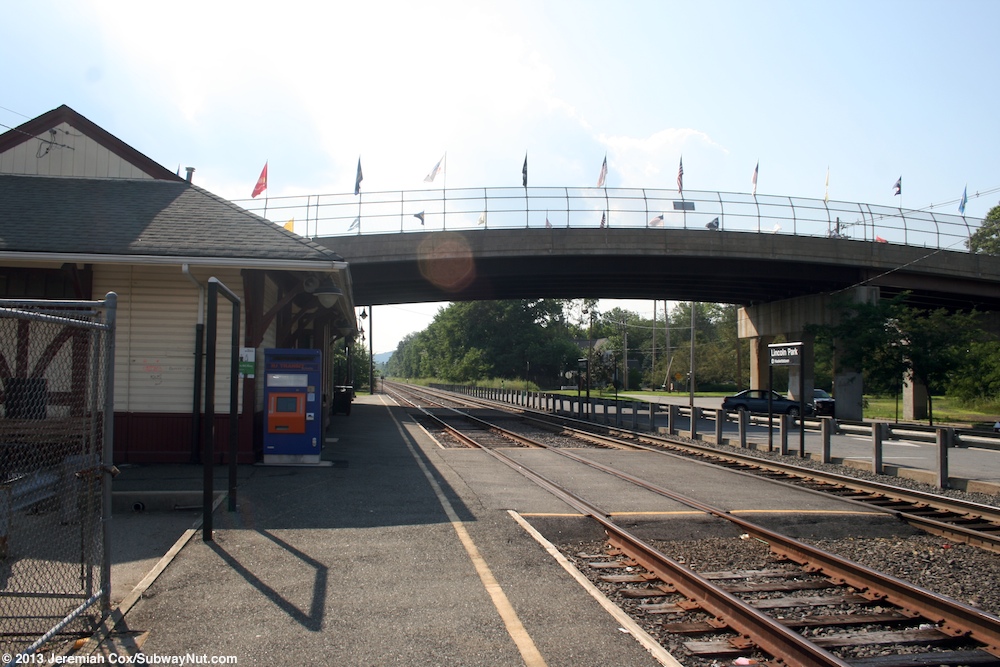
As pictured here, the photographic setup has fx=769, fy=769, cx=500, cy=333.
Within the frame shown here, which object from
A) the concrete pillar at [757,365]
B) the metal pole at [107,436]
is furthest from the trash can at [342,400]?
the metal pole at [107,436]

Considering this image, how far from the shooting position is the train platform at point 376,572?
488cm

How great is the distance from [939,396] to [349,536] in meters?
67.3

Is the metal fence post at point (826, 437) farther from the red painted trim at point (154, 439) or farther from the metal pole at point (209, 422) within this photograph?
the metal pole at point (209, 422)

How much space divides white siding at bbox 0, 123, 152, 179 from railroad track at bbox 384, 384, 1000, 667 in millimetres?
14247

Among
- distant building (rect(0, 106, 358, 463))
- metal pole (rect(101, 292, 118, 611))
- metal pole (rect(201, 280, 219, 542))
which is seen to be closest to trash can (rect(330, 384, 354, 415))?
distant building (rect(0, 106, 358, 463))

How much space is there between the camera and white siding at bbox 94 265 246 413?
12789 millimetres

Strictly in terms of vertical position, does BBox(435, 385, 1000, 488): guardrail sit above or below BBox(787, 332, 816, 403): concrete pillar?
below

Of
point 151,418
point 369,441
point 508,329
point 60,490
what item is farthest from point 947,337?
point 508,329

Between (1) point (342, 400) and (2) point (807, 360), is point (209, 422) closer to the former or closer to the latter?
(1) point (342, 400)

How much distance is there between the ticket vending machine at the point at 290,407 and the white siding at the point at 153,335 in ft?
3.04

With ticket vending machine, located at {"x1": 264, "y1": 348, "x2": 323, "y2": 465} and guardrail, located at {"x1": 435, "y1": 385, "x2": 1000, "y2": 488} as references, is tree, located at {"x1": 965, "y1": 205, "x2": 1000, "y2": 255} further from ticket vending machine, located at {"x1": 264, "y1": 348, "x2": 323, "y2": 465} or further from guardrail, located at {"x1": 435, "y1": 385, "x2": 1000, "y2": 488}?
ticket vending machine, located at {"x1": 264, "y1": 348, "x2": 323, "y2": 465}

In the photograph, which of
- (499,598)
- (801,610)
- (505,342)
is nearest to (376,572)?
(499,598)

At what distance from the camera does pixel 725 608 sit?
5645 mm

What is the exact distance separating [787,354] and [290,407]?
10.6 metres
